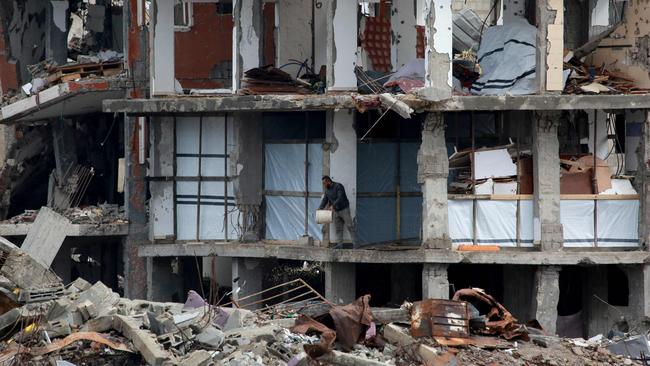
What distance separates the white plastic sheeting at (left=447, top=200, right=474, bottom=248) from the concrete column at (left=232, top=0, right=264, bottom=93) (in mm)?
5022

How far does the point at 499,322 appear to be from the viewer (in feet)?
75.3

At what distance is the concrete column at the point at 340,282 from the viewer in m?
28.2

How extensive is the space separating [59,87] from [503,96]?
1033 cm

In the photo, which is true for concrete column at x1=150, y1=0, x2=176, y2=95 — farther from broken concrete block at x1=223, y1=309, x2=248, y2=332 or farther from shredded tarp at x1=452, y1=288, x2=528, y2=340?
shredded tarp at x1=452, y1=288, x2=528, y2=340

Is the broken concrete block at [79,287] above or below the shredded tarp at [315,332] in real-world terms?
above

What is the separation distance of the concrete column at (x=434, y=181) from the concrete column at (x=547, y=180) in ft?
5.66

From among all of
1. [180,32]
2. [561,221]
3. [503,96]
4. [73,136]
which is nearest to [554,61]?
[503,96]

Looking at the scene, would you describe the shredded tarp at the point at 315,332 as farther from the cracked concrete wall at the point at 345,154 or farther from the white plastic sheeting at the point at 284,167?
the white plastic sheeting at the point at 284,167

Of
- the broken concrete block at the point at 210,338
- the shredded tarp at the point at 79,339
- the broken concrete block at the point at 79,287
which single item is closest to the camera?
the shredded tarp at the point at 79,339

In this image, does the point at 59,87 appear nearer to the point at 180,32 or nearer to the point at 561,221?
the point at 180,32

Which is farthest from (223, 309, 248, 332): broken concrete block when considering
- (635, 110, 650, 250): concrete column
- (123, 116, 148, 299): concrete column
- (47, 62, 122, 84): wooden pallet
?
(47, 62, 122, 84): wooden pallet

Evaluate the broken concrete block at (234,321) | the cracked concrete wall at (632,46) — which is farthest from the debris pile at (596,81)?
the broken concrete block at (234,321)

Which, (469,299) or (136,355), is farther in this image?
(469,299)

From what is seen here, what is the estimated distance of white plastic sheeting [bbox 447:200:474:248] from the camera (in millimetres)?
27406
